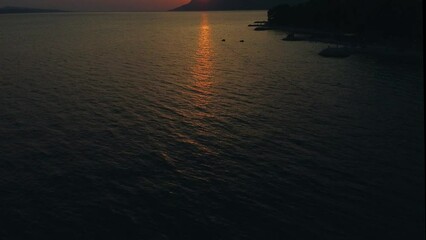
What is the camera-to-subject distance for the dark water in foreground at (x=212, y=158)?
1395 inches

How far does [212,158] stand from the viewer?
49188mm

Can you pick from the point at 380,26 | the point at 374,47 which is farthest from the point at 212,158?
the point at 380,26

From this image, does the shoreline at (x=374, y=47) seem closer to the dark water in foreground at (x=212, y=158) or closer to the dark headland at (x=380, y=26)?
the dark headland at (x=380, y=26)

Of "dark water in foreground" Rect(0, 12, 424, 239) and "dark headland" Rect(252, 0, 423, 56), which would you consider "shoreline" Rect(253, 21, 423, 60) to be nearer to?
"dark headland" Rect(252, 0, 423, 56)

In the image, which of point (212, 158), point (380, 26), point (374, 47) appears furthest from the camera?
point (380, 26)

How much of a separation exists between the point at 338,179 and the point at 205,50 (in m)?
134

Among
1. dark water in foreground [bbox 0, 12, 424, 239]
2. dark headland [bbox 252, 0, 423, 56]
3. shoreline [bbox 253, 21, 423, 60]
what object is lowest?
dark water in foreground [bbox 0, 12, 424, 239]

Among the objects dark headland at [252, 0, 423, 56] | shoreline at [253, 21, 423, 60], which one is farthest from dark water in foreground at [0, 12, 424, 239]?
dark headland at [252, 0, 423, 56]

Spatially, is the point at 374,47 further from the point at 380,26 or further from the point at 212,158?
the point at 212,158

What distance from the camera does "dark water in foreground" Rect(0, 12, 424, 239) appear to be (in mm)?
35438

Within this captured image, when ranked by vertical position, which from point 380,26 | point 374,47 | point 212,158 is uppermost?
point 380,26

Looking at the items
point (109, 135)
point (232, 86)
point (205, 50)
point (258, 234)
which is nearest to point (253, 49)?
point (205, 50)

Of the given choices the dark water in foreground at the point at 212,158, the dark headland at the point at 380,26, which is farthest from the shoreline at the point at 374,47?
the dark water in foreground at the point at 212,158

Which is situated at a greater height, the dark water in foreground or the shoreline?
the shoreline
